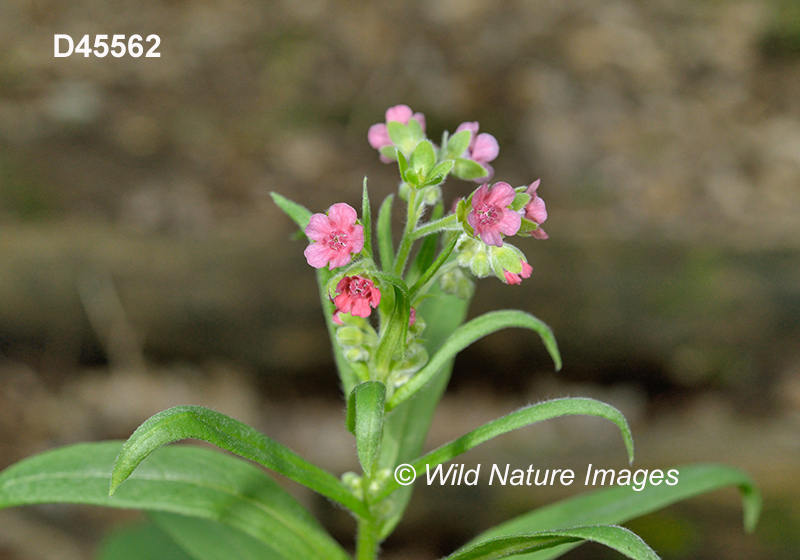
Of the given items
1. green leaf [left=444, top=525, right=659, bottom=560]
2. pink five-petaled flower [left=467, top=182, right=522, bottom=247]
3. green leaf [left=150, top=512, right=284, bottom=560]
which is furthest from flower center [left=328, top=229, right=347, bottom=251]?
green leaf [left=150, top=512, right=284, bottom=560]

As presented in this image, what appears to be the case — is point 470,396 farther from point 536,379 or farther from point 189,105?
point 189,105

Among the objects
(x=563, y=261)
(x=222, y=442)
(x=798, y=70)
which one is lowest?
(x=222, y=442)

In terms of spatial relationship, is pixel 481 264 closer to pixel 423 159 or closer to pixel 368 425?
pixel 423 159

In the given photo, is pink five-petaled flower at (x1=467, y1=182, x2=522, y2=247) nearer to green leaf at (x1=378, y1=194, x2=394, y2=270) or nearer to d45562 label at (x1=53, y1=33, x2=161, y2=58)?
green leaf at (x1=378, y1=194, x2=394, y2=270)

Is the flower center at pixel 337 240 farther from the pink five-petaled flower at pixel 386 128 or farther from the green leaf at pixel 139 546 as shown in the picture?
the green leaf at pixel 139 546

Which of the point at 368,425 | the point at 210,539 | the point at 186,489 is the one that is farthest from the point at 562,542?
the point at 210,539

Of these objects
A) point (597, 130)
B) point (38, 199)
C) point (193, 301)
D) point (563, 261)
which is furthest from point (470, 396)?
point (38, 199)
